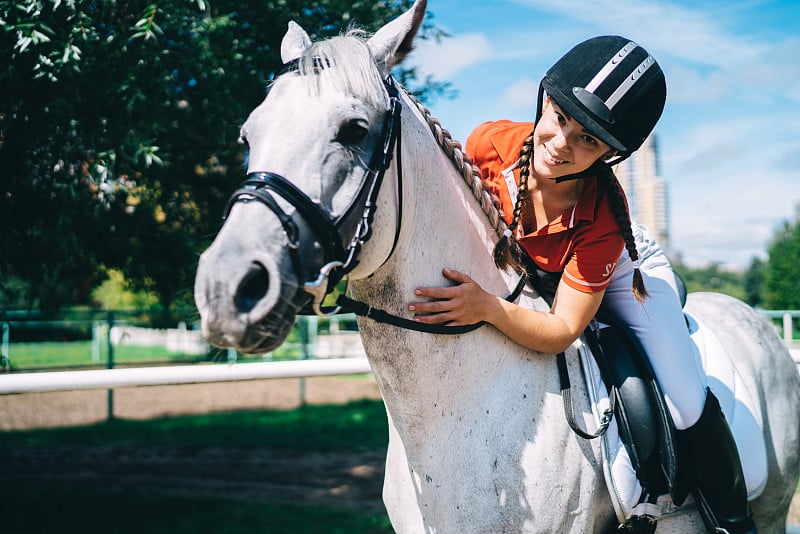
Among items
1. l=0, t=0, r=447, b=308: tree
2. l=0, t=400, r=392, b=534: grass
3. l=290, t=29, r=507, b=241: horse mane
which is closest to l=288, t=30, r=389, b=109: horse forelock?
l=290, t=29, r=507, b=241: horse mane

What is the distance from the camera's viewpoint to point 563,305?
195cm

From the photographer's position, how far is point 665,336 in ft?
7.13

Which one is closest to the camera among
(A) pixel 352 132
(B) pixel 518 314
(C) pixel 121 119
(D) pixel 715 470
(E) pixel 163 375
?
(A) pixel 352 132

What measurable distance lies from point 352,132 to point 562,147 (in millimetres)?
730

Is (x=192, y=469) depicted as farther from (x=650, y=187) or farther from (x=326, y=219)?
(x=650, y=187)

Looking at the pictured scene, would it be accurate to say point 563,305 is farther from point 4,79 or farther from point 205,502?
point 205,502

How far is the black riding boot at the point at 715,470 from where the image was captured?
216cm

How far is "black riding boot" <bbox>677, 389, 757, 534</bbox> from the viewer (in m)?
2.16

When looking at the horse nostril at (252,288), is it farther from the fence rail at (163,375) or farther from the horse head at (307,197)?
the fence rail at (163,375)

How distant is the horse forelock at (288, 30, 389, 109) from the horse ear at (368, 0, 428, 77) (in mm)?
61

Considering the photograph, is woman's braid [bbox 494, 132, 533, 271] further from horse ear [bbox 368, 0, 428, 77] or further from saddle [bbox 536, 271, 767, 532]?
horse ear [bbox 368, 0, 428, 77]

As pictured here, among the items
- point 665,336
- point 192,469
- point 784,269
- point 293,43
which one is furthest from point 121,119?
point 784,269

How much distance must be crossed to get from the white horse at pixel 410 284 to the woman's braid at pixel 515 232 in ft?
0.15

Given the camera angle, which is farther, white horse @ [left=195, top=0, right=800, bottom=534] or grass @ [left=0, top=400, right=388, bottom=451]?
grass @ [left=0, top=400, right=388, bottom=451]
